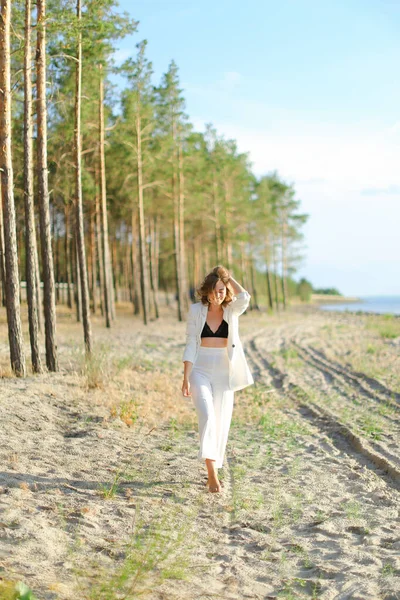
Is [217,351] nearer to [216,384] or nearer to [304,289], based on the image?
[216,384]

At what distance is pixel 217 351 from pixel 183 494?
1.59 m

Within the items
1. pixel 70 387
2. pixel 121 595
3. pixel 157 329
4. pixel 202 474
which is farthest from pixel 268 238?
pixel 121 595

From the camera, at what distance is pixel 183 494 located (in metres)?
6.96

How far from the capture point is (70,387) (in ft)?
A: 39.8

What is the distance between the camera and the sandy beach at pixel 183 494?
4.87 meters

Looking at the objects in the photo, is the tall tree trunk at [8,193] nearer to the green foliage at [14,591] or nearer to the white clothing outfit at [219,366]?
the white clothing outfit at [219,366]

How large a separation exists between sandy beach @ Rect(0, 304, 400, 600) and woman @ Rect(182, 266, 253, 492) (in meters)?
0.95

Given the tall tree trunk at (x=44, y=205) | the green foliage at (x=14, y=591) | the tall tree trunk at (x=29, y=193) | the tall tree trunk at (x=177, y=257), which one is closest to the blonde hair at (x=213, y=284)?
the green foliage at (x=14, y=591)

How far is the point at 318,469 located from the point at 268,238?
46.4 m

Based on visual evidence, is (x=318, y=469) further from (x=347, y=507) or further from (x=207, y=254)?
(x=207, y=254)

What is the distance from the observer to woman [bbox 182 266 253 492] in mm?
7055

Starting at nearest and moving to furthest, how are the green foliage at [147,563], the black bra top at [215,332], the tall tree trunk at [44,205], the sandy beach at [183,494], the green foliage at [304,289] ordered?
the green foliage at [147,563] < the sandy beach at [183,494] < the black bra top at [215,332] < the tall tree trunk at [44,205] < the green foliage at [304,289]

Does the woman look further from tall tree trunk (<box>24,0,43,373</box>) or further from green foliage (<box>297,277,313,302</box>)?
green foliage (<box>297,277,313,302</box>)

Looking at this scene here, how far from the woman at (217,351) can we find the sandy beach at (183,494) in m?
0.95
